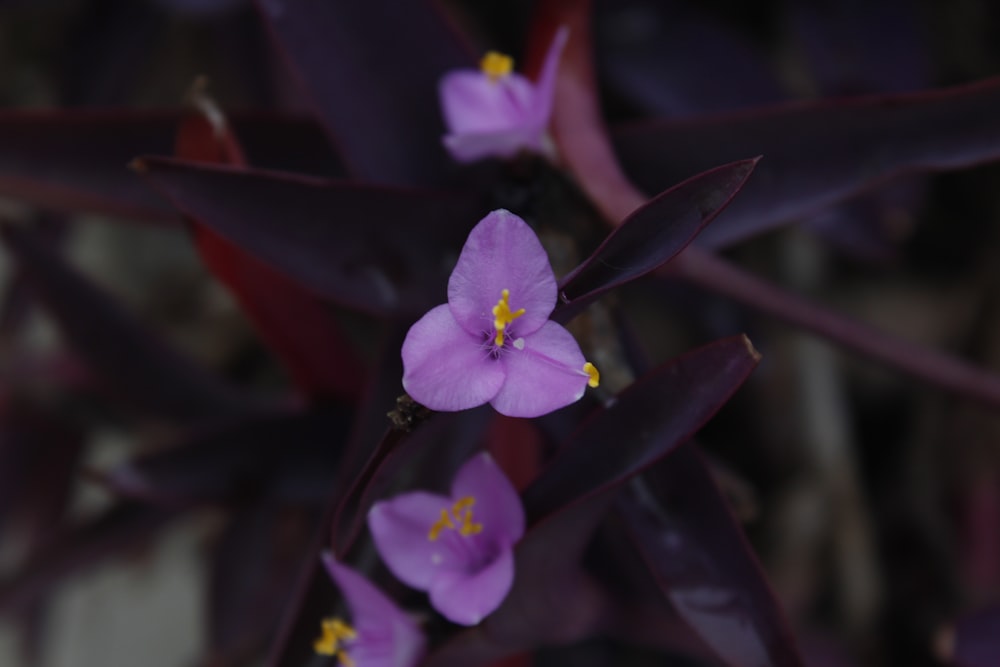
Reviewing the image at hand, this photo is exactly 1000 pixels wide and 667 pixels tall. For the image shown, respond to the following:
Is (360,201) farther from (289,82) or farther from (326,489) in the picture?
(289,82)

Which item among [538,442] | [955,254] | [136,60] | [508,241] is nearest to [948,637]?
[538,442]

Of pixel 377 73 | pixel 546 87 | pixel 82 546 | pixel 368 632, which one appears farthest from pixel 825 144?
pixel 82 546

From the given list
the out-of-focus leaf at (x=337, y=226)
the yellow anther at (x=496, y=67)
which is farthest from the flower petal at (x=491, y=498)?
the yellow anther at (x=496, y=67)

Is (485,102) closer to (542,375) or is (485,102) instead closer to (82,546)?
(542,375)

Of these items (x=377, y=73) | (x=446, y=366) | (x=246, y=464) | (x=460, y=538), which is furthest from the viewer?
(x=246, y=464)

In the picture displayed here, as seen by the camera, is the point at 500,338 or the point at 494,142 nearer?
the point at 500,338
